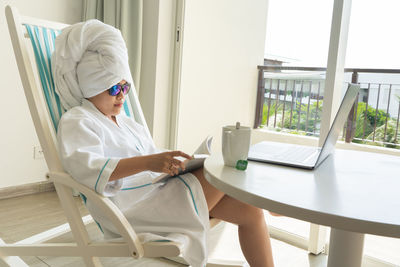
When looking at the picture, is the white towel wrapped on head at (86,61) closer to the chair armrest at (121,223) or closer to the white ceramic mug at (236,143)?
the chair armrest at (121,223)

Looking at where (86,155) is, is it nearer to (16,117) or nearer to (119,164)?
(119,164)

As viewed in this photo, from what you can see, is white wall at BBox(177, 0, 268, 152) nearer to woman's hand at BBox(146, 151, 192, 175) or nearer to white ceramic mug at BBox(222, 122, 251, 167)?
woman's hand at BBox(146, 151, 192, 175)

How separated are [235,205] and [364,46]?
1367 mm

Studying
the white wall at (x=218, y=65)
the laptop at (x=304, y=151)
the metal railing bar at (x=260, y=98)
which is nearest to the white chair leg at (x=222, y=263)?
the laptop at (x=304, y=151)

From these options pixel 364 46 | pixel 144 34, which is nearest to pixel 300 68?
pixel 364 46

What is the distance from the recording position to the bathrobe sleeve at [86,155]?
1098mm

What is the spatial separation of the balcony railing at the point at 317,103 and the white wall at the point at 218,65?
0.56ft

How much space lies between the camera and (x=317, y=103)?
267cm

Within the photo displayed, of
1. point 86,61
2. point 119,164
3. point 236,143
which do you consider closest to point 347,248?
point 236,143

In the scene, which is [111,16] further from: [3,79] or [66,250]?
[66,250]

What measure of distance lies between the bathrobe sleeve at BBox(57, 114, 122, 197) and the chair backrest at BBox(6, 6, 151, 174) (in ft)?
0.26

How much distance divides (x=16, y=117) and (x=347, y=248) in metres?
2.39

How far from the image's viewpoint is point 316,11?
2.51 meters

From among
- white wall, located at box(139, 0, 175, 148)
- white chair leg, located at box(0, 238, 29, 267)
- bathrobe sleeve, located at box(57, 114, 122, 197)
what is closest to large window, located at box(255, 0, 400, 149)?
white wall, located at box(139, 0, 175, 148)
